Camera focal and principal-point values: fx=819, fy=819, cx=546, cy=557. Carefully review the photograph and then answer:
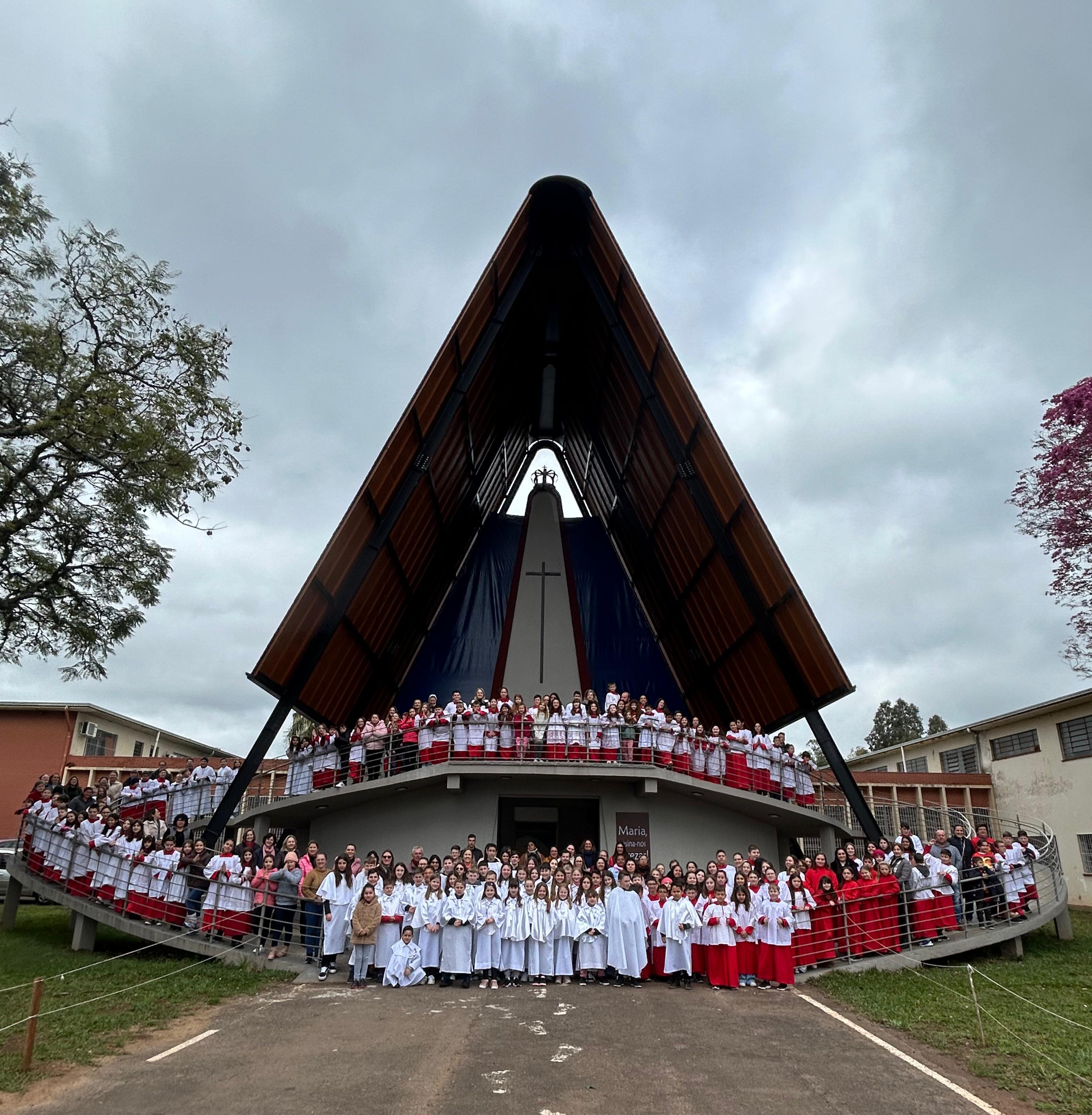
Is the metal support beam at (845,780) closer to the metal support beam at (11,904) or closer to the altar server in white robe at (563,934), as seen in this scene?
the altar server in white robe at (563,934)

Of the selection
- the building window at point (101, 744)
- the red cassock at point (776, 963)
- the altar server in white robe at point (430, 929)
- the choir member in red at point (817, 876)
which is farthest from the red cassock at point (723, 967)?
the building window at point (101, 744)

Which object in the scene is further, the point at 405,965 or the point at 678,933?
the point at 678,933

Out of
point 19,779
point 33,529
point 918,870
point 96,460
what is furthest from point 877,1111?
point 19,779

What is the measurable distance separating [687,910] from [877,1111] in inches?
218

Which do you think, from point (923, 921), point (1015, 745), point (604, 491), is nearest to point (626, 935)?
point (923, 921)

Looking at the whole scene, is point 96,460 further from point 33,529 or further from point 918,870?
point 918,870

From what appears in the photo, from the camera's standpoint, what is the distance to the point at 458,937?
11.2m

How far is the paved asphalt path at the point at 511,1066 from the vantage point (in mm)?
6062

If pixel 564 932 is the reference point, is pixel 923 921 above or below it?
above

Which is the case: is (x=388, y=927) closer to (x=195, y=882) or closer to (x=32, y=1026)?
(x=195, y=882)

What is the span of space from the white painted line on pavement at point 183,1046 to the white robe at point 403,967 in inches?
116

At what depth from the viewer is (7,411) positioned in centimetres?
1113

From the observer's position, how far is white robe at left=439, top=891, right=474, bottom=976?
11164 mm

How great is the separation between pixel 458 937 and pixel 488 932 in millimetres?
426
